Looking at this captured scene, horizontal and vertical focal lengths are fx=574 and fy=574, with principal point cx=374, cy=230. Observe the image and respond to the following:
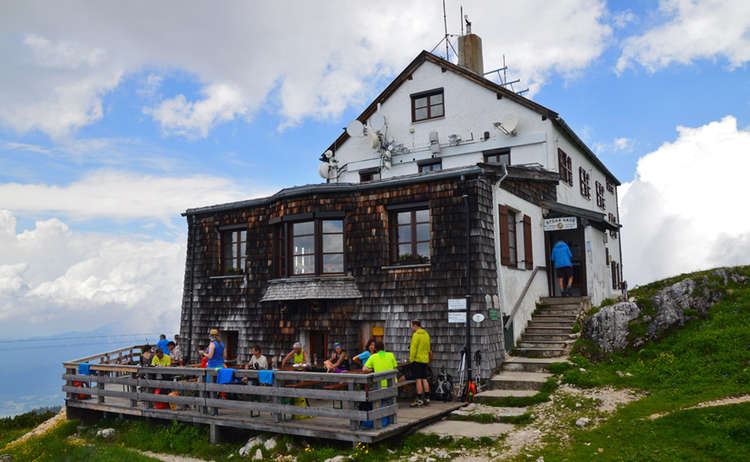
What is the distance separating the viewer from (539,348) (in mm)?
14469

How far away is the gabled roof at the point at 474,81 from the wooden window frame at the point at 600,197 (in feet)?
7.00

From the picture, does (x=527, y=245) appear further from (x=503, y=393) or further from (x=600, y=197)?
(x=600, y=197)

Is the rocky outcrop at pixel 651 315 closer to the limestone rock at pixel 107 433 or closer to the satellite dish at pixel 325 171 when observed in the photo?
the limestone rock at pixel 107 433

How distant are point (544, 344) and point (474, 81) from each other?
38.5ft

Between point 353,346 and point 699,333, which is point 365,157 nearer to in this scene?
point 353,346

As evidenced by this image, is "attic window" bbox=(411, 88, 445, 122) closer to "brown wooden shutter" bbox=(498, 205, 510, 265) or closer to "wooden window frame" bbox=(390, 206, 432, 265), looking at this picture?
"brown wooden shutter" bbox=(498, 205, 510, 265)

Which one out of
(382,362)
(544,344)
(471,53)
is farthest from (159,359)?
(471,53)

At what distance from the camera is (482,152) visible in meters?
22.3

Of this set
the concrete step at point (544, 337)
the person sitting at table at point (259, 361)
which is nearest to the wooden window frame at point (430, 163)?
the concrete step at point (544, 337)

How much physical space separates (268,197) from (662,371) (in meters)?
11.5

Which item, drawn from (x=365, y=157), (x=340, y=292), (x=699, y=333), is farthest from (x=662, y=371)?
(x=365, y=157)

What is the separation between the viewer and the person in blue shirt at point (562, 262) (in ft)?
57.8

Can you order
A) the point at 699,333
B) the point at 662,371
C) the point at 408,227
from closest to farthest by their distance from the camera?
1. the point at 662,371
2. the point at 699,333
3. the point at 408,227

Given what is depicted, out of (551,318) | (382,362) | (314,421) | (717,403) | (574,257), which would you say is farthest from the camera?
(574,257)
